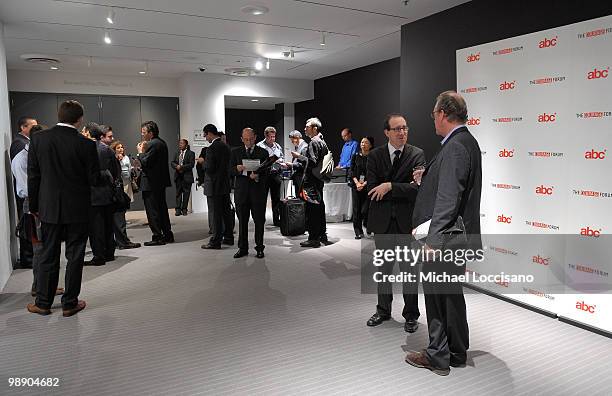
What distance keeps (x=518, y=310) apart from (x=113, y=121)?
936 centimetres

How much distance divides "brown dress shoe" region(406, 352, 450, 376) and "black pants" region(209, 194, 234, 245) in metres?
4.08

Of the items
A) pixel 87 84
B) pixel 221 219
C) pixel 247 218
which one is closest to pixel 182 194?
pixel 87 84

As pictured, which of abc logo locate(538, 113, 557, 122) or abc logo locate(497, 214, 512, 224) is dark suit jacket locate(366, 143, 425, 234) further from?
abc logo locate(497, 214, 512, 224)

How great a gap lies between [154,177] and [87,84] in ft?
16.2

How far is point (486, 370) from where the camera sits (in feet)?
9.93

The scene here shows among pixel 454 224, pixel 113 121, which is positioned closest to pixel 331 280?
pixel 454 224

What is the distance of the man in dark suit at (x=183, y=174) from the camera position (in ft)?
32.7

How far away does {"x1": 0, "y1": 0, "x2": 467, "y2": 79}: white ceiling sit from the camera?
551 centimetres

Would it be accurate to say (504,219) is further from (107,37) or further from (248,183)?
(107,37)

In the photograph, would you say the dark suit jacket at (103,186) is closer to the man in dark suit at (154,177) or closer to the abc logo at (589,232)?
the man in dark suit at (154,177)

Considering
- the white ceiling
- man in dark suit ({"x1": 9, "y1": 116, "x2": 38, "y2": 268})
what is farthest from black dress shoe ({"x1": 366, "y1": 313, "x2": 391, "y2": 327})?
man in dark suit ({"x1": 9, "y1": 116, "x2": 38, "y2": 268})

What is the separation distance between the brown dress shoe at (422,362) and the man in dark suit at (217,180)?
4.02 metres

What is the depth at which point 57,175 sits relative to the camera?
3.88 m

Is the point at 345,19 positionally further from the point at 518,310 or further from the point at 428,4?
the point at 518,310
